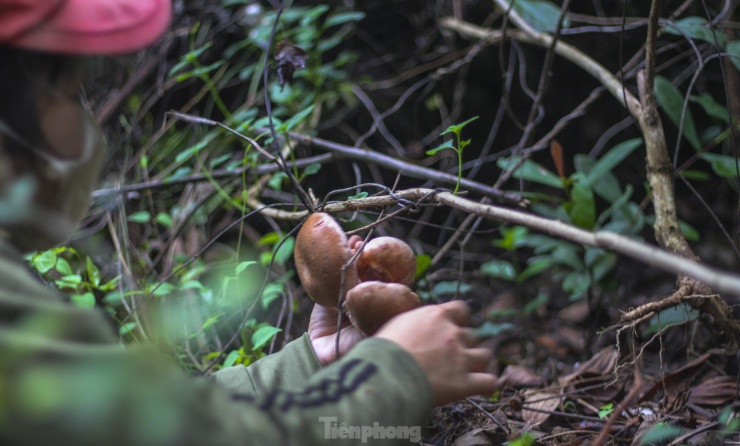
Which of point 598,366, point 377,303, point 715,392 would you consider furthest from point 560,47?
point 377,303

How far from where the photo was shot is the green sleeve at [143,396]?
2.45 ft

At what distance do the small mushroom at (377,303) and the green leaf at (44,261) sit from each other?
962 mm

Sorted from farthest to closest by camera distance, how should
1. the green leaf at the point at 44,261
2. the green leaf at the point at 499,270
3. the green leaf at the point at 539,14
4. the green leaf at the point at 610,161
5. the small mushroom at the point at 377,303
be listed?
the green leaf at the point at 499,270
the green leaf at the point at 539,14
the green leaf at the point at 610,161
the green leaf at the point at 44,261
the small mushroom at the point at 377,303

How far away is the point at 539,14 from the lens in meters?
2.47

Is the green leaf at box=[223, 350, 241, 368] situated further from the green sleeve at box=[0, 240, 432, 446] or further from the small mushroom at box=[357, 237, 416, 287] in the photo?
the green sleeve at box=[0, 240, 432, 446]

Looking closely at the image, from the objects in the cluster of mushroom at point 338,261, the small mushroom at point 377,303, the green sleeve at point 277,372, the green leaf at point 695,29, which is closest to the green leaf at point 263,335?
the green sleeve at point 277,372

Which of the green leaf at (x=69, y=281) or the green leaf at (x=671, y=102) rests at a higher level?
the green leaf at (x=671, y=102)

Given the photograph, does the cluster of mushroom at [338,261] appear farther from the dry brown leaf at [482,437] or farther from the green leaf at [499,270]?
the green leaf at [499,270]

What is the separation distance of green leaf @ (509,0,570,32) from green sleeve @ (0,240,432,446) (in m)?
1.76

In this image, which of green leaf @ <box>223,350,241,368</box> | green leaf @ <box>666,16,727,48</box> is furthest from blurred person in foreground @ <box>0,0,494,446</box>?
green leaf @ <box>666,16,727,48</box>

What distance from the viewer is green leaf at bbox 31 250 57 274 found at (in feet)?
5.85

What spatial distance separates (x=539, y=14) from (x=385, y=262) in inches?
58.3

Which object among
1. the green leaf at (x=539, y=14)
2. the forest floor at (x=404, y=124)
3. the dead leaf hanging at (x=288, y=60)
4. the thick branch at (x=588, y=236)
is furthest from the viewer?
the forest floor at (x=404, y=124)

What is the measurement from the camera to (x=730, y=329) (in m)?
1.56
